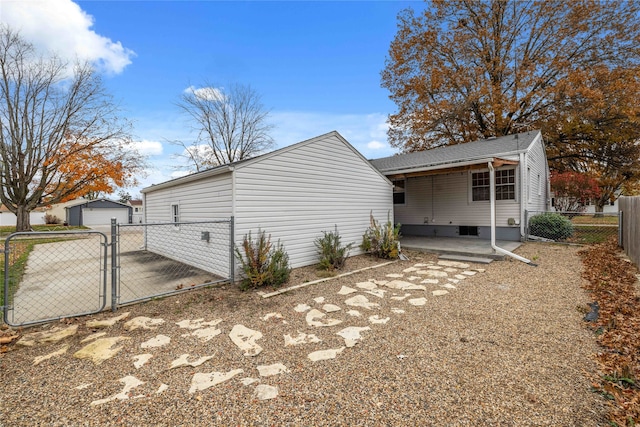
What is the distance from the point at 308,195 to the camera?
288 inches

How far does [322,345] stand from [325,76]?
13209 millimetres

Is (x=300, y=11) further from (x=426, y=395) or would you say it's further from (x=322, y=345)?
(x=426, y=395)

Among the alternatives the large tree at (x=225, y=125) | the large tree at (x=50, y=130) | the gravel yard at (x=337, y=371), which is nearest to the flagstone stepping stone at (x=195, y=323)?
the gravel yard at (x=337, y=371)

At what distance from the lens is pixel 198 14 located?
374 inches

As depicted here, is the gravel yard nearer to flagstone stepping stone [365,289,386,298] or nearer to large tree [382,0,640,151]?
flagstone stepping stone [365,289,386,298]

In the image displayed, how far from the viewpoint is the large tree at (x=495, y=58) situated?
1467cm

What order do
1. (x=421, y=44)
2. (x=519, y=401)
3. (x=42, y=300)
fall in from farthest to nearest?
1. (x=421, y=44)
2. (x=42, y=300)
3. (x=519, y=401)

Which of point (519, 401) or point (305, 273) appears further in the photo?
point (305, 273)

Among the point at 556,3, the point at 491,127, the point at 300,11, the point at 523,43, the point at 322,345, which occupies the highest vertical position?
the point at 556,3

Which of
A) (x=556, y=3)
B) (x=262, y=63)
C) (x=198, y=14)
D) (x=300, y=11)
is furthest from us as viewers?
(x=556, y=3)

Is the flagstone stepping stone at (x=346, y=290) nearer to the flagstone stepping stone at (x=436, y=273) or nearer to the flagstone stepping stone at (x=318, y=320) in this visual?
the flagstone stepping stone at (x=318, y=320)

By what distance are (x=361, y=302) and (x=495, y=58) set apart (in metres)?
19.1

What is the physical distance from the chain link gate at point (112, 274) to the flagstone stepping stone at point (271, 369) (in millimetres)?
2628

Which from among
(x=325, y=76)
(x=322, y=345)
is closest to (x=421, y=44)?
(x=325, y=76)
